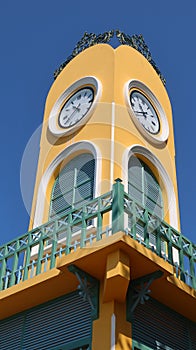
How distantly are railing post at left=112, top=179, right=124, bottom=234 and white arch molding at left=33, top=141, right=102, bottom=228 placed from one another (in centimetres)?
241

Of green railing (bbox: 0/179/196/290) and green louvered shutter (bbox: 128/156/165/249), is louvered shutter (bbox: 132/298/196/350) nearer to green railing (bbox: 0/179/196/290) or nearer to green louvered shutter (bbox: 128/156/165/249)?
green railing (bbox: 0/179/196/290)

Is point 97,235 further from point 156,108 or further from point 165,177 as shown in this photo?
point 156,108

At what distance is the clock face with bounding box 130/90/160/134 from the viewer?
12.7 metres

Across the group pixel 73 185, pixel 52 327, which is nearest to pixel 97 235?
pixel 52 327

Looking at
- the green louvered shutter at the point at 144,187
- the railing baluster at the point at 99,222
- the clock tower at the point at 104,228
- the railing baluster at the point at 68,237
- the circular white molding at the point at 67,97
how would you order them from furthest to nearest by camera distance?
the circular white molding at the point at 67,97, the green louvered shutter at the point at 144,187, the railing baluster at the point at 68,237, the railing baluster at the point at 99,222, the clock tower at the point at 104,228

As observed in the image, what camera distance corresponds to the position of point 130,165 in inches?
453

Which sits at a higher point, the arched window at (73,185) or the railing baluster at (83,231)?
the arched window at (73,185)

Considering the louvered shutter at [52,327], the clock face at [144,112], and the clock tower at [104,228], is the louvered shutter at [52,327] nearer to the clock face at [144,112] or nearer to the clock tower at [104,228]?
the clock tower at [104,228]

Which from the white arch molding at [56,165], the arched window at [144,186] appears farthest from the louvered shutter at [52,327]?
the arched window at [144,186]

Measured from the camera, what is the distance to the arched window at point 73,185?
1114 cm

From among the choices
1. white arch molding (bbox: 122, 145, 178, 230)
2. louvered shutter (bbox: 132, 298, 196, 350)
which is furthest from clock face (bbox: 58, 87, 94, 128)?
louvered shutter (bbox: 132, 298, 196, 350)

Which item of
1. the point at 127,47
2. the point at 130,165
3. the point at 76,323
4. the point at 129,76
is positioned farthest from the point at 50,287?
the point at 127,47

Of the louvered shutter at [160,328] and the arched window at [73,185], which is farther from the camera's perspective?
the arched window at [73,185]

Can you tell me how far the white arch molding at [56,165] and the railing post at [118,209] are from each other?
241 cm
